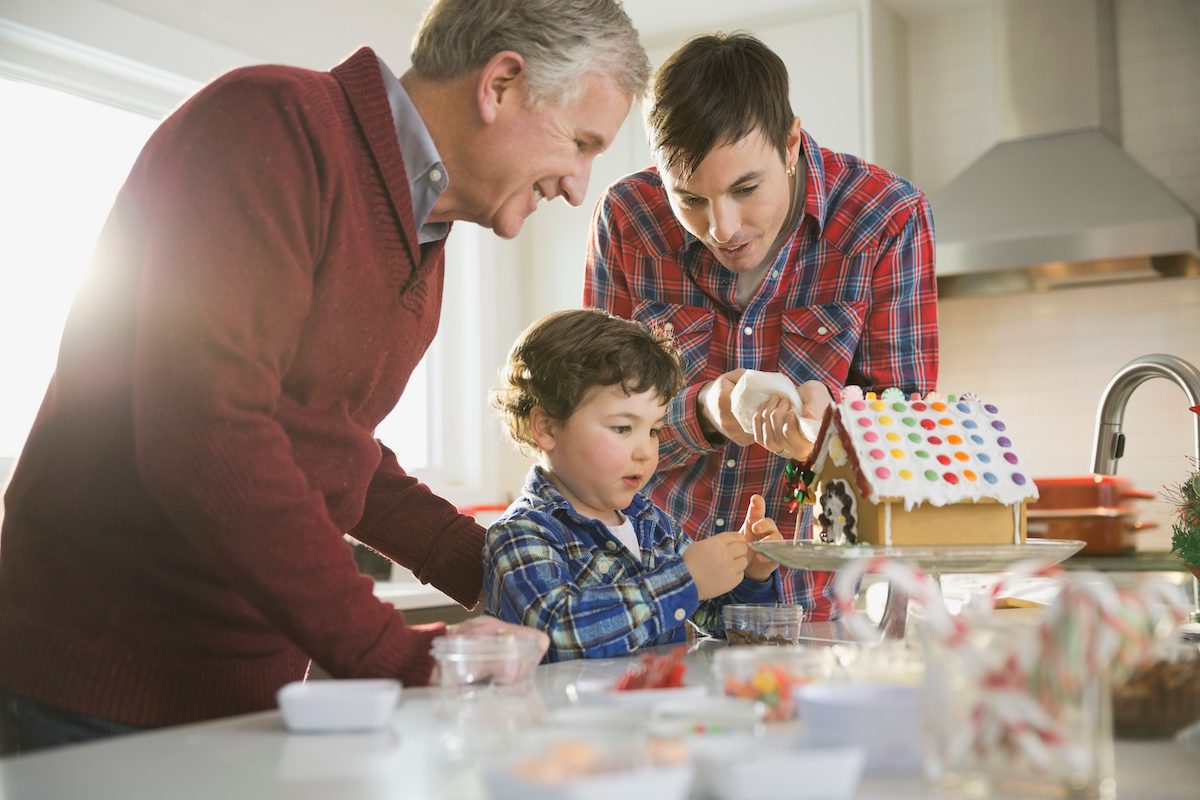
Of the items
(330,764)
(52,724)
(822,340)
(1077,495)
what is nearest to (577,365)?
(822,340)

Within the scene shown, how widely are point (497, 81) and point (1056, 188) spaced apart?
10.0ft

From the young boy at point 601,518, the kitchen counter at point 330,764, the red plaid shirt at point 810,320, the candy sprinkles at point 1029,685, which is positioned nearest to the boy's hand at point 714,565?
the young boy at point 601,518

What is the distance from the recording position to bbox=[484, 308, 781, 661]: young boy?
4.89ft

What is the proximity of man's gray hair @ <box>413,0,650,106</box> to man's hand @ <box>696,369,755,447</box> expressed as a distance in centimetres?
58

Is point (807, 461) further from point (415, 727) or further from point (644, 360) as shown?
point (415, 727)

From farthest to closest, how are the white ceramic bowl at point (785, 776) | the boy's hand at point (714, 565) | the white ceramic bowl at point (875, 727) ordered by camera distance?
the boy's hand at point (714, 565)
the white ceramic bowl at point (875, 727)
the white ceramic bowl at point (785, 776)

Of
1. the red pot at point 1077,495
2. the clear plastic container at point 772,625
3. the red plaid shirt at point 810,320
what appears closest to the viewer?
the clear plastic container at point 772,625

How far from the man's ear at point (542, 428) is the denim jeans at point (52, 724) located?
0.79 m

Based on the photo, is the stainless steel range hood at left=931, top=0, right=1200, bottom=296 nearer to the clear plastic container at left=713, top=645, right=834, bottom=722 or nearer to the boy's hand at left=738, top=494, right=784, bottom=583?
the boy's hand at left=738, top=494, right=784, bottom=583

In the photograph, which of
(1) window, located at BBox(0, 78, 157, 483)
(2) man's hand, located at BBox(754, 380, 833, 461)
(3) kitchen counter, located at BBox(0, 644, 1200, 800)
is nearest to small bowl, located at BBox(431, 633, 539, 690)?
(3) kitchen counter, located at BBox(0, 644, 1200, 800)

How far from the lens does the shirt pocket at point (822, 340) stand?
6.55ft

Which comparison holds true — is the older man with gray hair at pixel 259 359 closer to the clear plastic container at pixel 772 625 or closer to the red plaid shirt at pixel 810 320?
the clear plastic container at pixel 772 625

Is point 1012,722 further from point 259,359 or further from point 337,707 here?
point 259,359

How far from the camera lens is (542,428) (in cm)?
183
